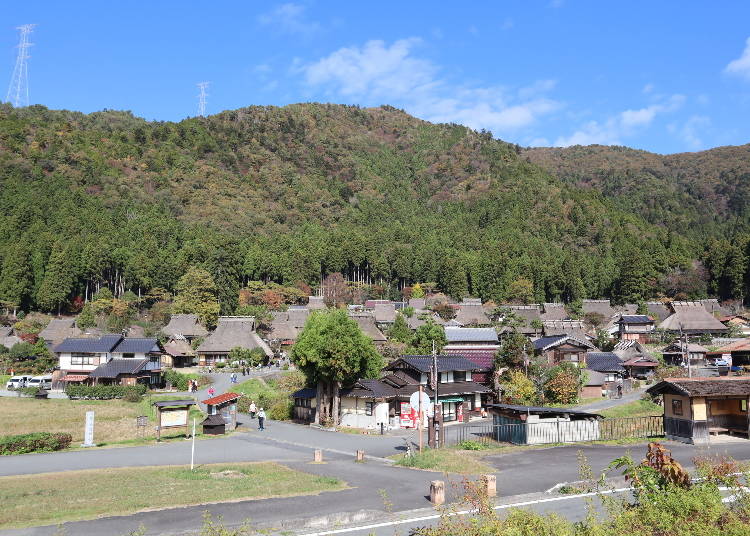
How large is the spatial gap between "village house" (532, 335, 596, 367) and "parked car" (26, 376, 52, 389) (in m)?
35.6

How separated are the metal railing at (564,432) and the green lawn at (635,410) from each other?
593 centimetres

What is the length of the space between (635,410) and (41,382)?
131 ft

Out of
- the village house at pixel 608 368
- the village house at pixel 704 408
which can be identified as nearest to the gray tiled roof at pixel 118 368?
the village house at pixel 608 368

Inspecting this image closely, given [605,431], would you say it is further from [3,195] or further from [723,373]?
[3,195]

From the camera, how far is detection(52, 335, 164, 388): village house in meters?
46.8

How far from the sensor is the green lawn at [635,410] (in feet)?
104

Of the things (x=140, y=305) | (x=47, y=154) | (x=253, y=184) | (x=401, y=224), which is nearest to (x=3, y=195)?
(x=47, y=154)

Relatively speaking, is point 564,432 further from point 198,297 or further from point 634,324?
point 198,297

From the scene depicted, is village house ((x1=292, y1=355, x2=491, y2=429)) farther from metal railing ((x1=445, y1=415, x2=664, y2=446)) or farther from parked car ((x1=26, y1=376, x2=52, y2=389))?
parked car ((x1=26, y1=376, x2=52, y2=389))

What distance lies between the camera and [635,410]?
1287 inches

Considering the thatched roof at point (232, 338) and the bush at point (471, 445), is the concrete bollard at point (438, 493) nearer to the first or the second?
the bush at point (471, 445)

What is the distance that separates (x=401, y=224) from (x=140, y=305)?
57618 millimetres

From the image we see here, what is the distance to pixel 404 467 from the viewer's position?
62.5ft

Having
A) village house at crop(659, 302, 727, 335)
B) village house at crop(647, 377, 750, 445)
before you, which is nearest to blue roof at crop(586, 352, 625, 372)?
village house at crop(647, 377, 750, 445)
